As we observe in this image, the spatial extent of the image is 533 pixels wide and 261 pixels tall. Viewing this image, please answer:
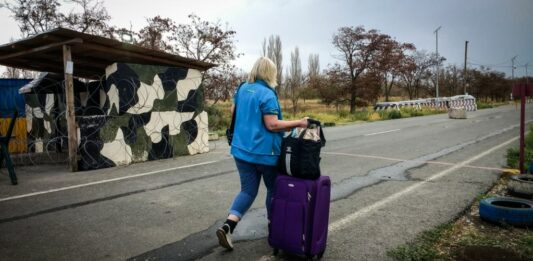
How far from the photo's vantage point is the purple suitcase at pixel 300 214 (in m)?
3.10

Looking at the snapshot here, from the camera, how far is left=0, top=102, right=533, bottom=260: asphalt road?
358 cm

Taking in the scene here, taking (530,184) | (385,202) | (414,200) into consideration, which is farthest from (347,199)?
(530,184)

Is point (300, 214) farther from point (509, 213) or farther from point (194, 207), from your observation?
point (509, 213)

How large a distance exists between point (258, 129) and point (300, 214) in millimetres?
826

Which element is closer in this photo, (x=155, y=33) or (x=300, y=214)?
(x=300, y=214)

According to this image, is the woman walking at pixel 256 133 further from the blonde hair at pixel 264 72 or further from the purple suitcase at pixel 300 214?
the purple suitcase at pixel 300 214

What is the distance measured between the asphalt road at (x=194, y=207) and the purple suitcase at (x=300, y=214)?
Answer: 0.26 m

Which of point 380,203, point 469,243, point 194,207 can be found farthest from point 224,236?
point 380,203

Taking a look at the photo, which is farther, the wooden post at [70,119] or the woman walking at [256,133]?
the wooden post at [70,119]

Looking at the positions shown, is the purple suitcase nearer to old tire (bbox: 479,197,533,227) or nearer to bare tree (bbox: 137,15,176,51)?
old tire (bbox: 479,197,533,227)

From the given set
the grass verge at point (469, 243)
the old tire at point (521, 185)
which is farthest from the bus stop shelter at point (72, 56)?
the old tire at point (521, 185)

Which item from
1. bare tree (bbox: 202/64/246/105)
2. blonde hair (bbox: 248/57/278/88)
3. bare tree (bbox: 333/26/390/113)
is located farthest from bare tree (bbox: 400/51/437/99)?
blonde hair (bbox: 248/57/278/88)

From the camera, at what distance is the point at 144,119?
896cm

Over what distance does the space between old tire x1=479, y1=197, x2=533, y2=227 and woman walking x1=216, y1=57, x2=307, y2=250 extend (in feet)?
8.55
